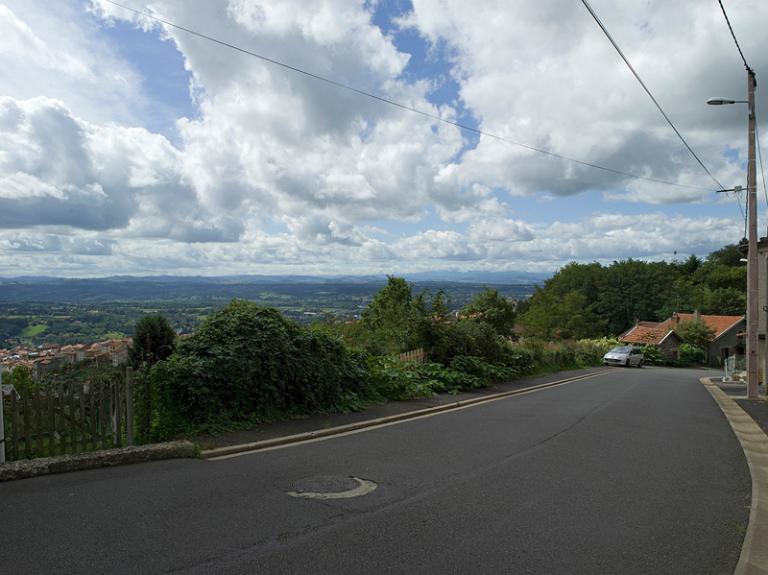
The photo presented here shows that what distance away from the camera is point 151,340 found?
11.8m

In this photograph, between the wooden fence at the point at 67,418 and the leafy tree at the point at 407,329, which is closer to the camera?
the wooden fence at the point at 67,418

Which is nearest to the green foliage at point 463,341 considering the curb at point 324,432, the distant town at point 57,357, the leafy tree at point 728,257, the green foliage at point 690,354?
the curb at point 324,432

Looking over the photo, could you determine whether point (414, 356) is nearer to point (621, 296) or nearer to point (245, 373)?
point (245, 373)

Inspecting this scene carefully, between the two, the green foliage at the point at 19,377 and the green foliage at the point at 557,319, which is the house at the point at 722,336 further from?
the green foliage at the point at 19,377

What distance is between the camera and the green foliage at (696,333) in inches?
2621

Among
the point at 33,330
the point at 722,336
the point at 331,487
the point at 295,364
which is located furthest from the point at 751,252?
the point at 722,336

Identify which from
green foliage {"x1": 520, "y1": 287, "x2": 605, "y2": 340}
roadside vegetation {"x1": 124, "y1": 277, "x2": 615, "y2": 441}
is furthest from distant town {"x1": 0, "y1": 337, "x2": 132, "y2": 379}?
green foliage {"x1": 520, "y1": 287, "x2": 605, "y2": 340}

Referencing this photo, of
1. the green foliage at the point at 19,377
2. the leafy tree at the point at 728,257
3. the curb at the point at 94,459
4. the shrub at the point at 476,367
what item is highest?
the leafy tree at the point at 728,257

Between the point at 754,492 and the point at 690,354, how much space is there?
64940mm

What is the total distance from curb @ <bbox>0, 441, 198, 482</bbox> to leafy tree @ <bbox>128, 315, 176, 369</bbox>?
4360 millimetres

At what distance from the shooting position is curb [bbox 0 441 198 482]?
638cm

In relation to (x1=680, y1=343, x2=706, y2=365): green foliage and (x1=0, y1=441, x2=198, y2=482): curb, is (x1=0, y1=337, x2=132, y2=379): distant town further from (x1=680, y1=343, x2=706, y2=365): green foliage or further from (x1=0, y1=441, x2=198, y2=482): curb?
(x1=680, y1=343, x2=706, y2=365): green foliage

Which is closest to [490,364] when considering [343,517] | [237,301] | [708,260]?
[237,301]

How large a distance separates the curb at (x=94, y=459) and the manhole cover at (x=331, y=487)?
2007 mm
